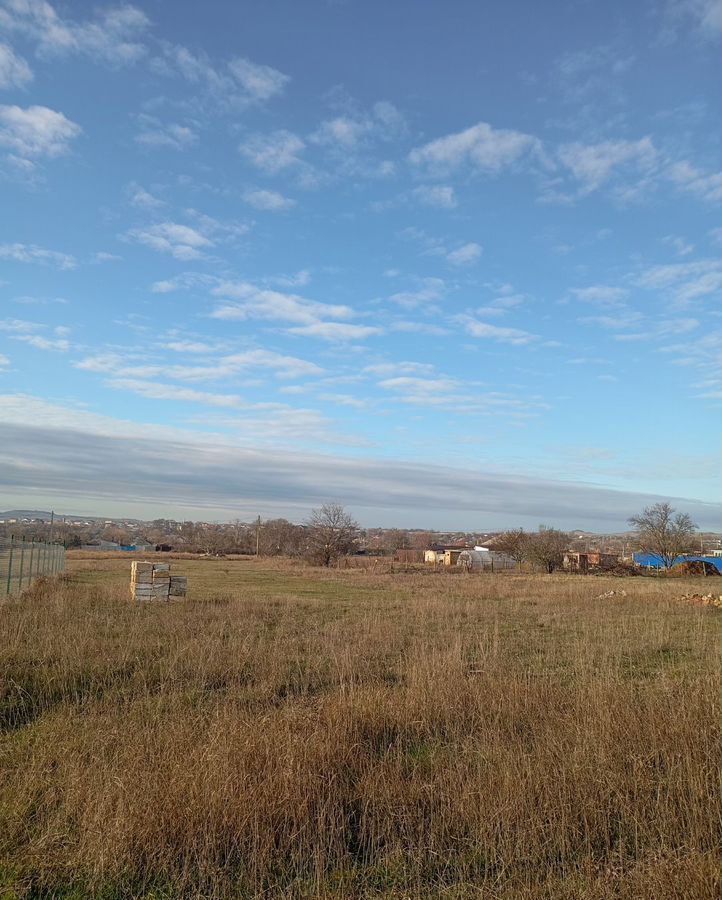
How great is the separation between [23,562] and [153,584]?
4.66 meters

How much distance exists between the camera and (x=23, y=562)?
824 inches

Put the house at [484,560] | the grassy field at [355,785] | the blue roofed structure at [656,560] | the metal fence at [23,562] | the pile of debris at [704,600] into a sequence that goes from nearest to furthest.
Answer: the grassy field at [355,785], the metal fence at [23,562], the pile of debris at [704,600], the blue roofed structure at [656,560], the house at [484,560]

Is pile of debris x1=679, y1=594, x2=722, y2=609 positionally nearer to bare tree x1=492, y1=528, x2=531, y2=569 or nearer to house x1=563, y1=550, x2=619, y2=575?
house x1=563, y1=550, x2=619, y2=575

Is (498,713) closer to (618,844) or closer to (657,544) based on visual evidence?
(618,844)

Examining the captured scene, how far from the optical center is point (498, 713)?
20.2 feet

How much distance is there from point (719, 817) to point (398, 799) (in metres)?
2.03

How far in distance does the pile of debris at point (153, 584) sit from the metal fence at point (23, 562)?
3.20m

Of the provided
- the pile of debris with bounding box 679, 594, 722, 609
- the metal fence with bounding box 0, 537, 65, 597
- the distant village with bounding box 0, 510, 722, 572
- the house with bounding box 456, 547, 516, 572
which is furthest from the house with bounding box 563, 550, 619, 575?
the metal fence with bounding box 0, 537, 65, 597

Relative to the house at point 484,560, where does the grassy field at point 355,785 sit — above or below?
above

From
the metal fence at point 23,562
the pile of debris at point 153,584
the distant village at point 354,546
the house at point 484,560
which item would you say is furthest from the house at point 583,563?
the pile of debris at point 153,584

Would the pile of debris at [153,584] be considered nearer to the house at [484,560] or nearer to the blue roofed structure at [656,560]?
the house at [484,560]

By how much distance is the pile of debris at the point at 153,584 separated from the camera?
65.1ft

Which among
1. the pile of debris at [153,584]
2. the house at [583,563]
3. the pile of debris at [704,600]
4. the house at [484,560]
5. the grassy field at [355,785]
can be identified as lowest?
the house at [484,560]

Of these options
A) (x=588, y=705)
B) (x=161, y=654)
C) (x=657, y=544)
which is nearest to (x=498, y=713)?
(x=588, y=705)
